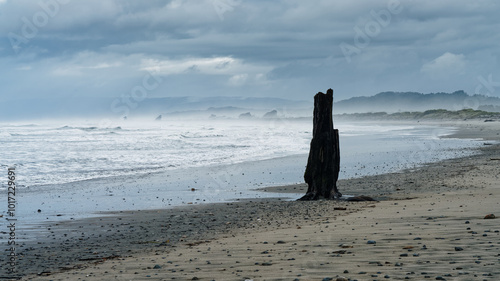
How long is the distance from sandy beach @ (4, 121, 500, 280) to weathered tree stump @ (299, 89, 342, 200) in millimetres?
879

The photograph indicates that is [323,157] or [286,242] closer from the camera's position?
[286,242]

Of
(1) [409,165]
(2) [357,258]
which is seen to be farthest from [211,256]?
(1) [409,165]

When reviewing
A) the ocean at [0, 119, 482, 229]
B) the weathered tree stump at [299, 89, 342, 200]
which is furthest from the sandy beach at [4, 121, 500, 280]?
the ocean at [0, 119, 482, 229]

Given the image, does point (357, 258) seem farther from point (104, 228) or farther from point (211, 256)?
point (104, 228)

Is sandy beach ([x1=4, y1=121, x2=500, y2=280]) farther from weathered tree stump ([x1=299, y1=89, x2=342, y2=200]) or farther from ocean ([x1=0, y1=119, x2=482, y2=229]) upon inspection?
ocean ([x1=0, y1=119, x2=482, y2=229])

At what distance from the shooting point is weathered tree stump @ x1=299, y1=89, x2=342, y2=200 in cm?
1486

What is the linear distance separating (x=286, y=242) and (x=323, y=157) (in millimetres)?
6542

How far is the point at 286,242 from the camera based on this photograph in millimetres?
8664

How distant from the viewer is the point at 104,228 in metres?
11.4

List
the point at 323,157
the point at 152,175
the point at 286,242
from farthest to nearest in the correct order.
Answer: the point at 152,175
the point at 323,157
the point at 286,242

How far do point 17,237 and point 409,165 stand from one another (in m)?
17.7

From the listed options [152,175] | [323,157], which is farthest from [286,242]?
[152,175]

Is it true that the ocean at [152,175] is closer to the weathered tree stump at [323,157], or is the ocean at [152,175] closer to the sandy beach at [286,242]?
the weathered tree stump at [323,157]

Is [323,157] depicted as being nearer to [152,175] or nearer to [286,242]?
[286,242]
